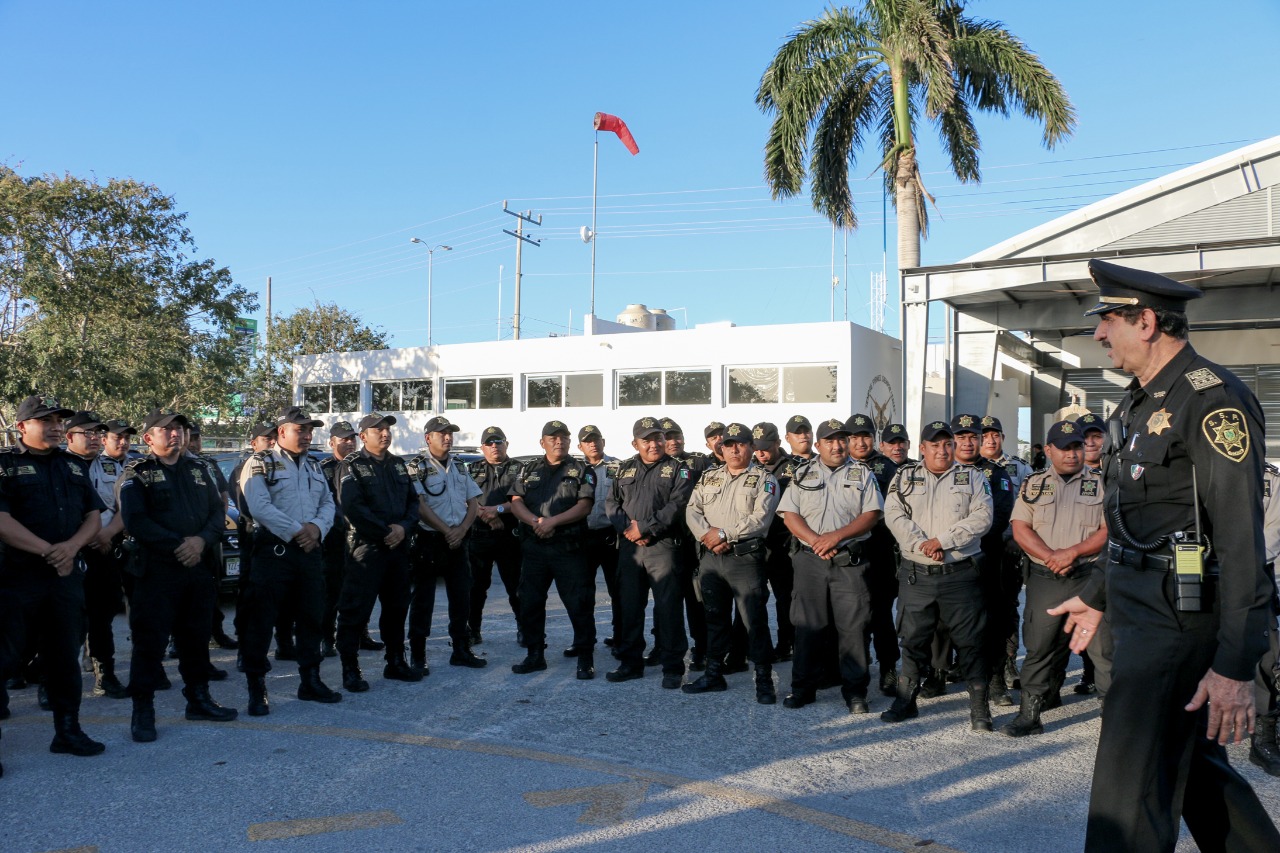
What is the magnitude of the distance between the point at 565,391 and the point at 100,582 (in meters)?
20.4

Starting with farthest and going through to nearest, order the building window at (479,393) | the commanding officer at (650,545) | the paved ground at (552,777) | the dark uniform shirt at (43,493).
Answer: the building window at (479,393) < the commanding officer at (650,545) < the dark uniform shirt at (43,493) < the paved ground at (552,777)

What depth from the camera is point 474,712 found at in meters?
6.03

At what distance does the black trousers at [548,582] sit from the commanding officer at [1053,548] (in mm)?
3078

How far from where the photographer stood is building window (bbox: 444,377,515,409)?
28.6 meters

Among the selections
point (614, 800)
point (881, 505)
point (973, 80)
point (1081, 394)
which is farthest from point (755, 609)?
point (1081, 394)

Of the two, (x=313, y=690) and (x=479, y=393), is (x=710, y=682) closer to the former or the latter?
(x=313, y=690)

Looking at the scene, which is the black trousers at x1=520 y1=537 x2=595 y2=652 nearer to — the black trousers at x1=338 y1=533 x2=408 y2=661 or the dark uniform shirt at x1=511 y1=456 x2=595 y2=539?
the dark uniform shirt at x1=511 y1=456 x2=595 y2=539

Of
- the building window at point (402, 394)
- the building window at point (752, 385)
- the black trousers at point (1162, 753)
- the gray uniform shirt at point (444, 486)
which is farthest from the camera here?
the building window at point (402, 394)

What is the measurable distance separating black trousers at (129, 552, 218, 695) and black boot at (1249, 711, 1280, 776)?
5.85 m

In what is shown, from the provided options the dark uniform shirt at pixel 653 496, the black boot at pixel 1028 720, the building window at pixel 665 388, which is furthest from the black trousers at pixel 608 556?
the building window at pixel 665 388

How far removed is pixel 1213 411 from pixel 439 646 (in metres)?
6.70

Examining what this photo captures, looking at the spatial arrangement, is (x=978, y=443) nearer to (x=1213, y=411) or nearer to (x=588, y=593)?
(x=588, y=593)

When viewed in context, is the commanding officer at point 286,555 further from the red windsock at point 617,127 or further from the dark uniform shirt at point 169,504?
the red windsock at point 617,127

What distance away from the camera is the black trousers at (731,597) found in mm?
6477
